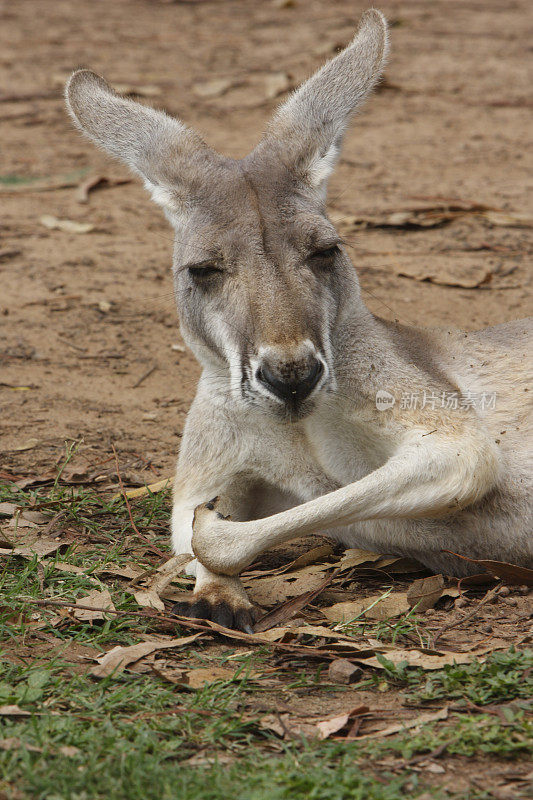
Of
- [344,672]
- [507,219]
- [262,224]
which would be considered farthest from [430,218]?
[344,672]

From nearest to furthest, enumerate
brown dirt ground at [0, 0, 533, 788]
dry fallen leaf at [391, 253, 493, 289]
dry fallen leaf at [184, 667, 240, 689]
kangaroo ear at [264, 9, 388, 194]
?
dry fallen leaf at [184, 667, 240, 689] → kangaroo ear at [264, 9, 388, 194] → brown dirt ground at [0, 0, 533, 788] → dry fallen leaf at [391, 253, 493, 289]

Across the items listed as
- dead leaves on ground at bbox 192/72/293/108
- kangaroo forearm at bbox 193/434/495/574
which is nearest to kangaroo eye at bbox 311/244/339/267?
kangaroo forearm at bbox 193/434/495/574

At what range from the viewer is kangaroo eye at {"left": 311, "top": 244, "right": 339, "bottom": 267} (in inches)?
140

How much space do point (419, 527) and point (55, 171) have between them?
6.19m

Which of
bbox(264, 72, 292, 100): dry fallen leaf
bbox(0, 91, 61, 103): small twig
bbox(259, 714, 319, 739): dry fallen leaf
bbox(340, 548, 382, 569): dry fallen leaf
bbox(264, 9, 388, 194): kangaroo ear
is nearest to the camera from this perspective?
bbox(259, 714, 319, 739): dry fallen leaf

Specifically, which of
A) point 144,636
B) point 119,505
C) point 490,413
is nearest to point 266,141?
point 490,413

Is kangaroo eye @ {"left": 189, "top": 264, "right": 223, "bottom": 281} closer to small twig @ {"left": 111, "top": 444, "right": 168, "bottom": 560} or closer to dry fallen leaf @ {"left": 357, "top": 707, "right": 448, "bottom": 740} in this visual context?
small twig @ {"left": 111, "top": 444, "right": 168, "bottom": 560}

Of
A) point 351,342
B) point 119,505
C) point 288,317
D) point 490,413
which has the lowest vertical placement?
point 119,505

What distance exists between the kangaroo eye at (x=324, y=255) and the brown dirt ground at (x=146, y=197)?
52.6 inches

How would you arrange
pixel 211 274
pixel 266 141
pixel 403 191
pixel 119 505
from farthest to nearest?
1. pixel 403 191
2. pixel 119 505
3. pixel 266 141
4. pixel 211 274

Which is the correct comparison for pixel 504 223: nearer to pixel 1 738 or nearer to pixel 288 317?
pixel 288 317

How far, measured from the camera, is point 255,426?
374 centimetres

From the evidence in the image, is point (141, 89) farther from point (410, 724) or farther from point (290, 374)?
point (410, 724)

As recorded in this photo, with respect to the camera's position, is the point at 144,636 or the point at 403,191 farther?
the point at 403,191
